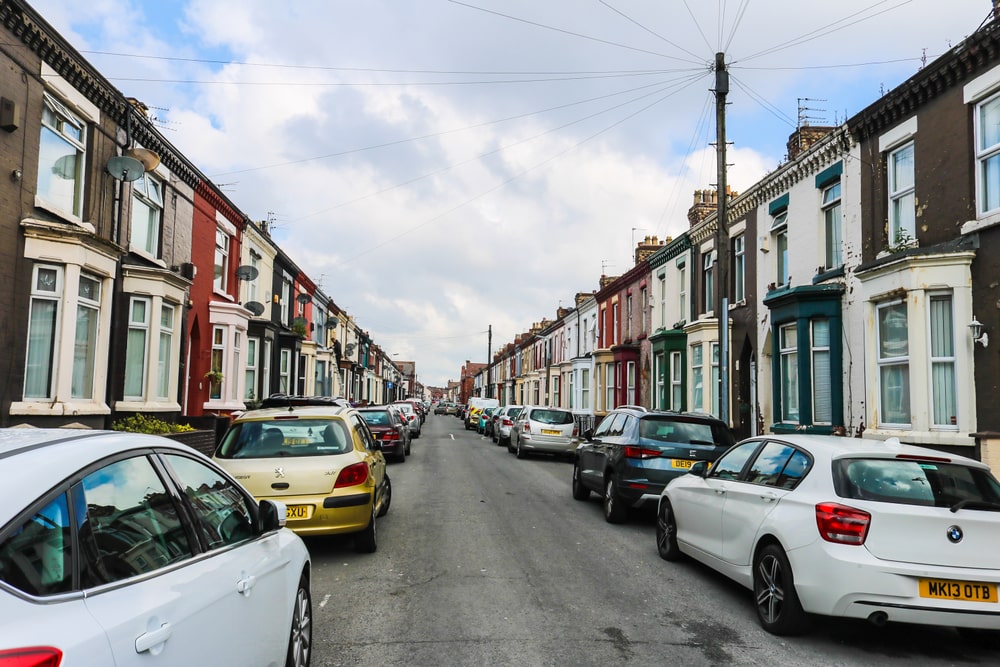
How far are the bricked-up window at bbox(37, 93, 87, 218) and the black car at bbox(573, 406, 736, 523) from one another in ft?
33.7

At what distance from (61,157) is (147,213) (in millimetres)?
3995

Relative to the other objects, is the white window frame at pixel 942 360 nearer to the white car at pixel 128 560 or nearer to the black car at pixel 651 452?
the black car at pixel 651 452

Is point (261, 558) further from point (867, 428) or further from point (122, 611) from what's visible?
point (867, 428)

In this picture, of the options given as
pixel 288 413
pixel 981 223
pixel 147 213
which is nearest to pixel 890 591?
pixel 288 413

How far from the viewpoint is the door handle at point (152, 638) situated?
2.23 metres

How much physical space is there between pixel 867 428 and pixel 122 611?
43.2 feet

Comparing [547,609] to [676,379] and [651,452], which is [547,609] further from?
[676,379]

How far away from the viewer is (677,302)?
81.7 feet

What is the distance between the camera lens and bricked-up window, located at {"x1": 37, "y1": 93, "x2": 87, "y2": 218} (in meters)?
12.2

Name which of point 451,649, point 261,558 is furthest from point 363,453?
point 261,558

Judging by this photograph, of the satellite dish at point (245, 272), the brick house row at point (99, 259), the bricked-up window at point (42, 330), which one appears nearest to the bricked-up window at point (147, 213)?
the brick house row at point (99, 259)

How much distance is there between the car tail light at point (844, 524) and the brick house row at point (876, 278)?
254 inches

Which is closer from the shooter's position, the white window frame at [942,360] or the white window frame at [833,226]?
the white window frame at [942,360]

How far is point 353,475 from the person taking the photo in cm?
759
